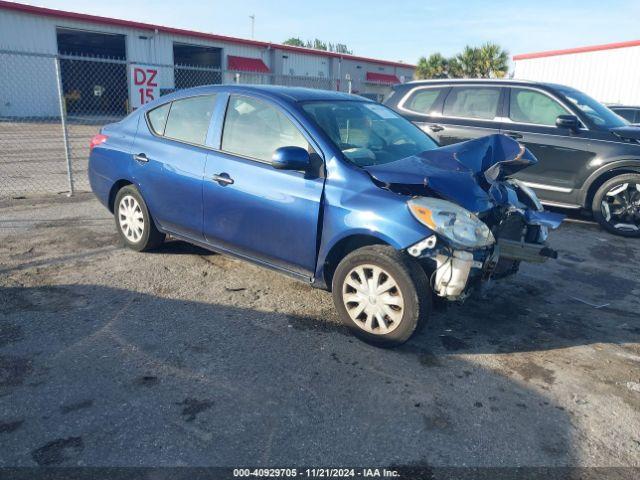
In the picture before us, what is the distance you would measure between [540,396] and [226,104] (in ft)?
10.6

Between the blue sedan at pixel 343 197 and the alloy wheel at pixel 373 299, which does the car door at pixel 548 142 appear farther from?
the alloy wheel at pixel 373 299

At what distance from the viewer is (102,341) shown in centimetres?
344

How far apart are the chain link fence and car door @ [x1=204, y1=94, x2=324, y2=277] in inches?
167

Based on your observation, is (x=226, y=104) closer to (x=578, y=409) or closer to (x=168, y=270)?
(x=168, y=270)

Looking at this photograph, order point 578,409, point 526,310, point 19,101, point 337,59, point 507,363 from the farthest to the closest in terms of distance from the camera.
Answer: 1. point 337,59
2. point 19,101
3. point 526,310
4. point 507,363
5. point 578,409

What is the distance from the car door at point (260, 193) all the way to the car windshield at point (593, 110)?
4859mm

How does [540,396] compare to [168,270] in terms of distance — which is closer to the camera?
[540,396]

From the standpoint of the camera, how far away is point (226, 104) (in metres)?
4.31

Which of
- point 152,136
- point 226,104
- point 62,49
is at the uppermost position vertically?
point 62,49

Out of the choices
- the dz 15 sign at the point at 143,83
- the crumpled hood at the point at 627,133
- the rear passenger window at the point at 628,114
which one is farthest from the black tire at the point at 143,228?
the rear passenger window at the point at 628,114

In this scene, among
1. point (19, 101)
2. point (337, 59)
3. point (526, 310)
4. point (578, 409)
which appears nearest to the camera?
point (578, 409)

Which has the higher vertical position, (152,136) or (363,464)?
(152,136)

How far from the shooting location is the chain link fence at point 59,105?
29.0 ft

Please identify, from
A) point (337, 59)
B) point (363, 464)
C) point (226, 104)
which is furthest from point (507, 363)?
point (337, 59)
